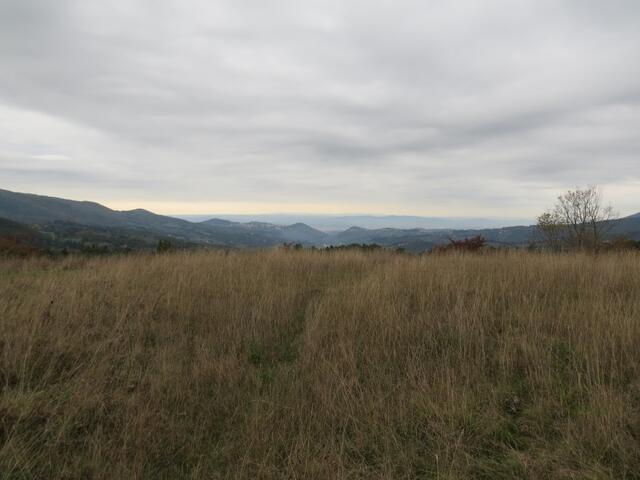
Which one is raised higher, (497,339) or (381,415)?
(497,339)

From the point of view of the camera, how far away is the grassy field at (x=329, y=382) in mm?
2486

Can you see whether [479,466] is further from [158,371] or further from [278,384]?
[158,371]

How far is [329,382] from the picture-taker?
11.3 feet

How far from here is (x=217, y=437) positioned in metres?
2.88

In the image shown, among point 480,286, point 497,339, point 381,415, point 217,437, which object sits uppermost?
point 480,286

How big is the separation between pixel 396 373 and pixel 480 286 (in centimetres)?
287

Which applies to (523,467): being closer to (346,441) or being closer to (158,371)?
(346,441)

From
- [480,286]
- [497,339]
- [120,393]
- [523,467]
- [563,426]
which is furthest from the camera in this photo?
[480,286]

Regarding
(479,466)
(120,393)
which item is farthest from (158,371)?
(479,466)

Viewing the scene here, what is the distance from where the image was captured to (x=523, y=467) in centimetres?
232

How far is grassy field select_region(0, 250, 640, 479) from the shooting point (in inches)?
97.9

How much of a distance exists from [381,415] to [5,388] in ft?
10.4

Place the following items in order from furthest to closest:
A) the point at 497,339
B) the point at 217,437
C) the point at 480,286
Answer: the point at 480,286 → the point at 497,339 → the point at 217,437

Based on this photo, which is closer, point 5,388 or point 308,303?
point 5,388
